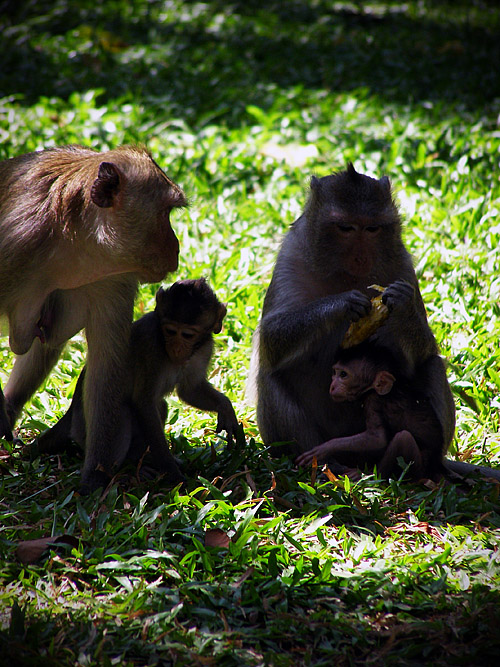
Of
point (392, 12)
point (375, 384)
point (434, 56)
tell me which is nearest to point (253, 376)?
point (375, 384)

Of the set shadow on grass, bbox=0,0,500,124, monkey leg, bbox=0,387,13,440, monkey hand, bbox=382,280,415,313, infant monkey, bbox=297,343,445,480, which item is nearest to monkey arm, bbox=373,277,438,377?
monkey hand, bbox=382,280,415,313

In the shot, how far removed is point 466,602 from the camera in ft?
9.91

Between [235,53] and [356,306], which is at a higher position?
[235,53]

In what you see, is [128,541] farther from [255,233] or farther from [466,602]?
[255,233]

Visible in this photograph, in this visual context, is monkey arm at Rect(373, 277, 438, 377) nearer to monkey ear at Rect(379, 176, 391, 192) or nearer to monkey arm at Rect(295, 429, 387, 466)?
monkey arm at Rect(295, 429, 387, 466)

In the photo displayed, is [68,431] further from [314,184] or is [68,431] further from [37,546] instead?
[314,184]

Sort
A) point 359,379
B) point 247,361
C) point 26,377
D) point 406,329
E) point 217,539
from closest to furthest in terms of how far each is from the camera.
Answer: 1. point 217,539
2. point 359,379
3. point 406,329
4. point 26,377
5. point 247,361

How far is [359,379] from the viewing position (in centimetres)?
409

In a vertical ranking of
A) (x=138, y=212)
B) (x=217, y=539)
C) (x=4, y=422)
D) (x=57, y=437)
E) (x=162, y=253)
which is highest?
(x=138, y=212)

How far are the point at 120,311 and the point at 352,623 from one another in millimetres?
1822

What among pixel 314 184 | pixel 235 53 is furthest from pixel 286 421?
pixel 235 53

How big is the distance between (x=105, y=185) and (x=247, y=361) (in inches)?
80.2

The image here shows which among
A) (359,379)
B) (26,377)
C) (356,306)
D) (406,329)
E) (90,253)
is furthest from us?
(26,377)

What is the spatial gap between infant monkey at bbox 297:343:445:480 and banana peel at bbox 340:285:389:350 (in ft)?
0.16
